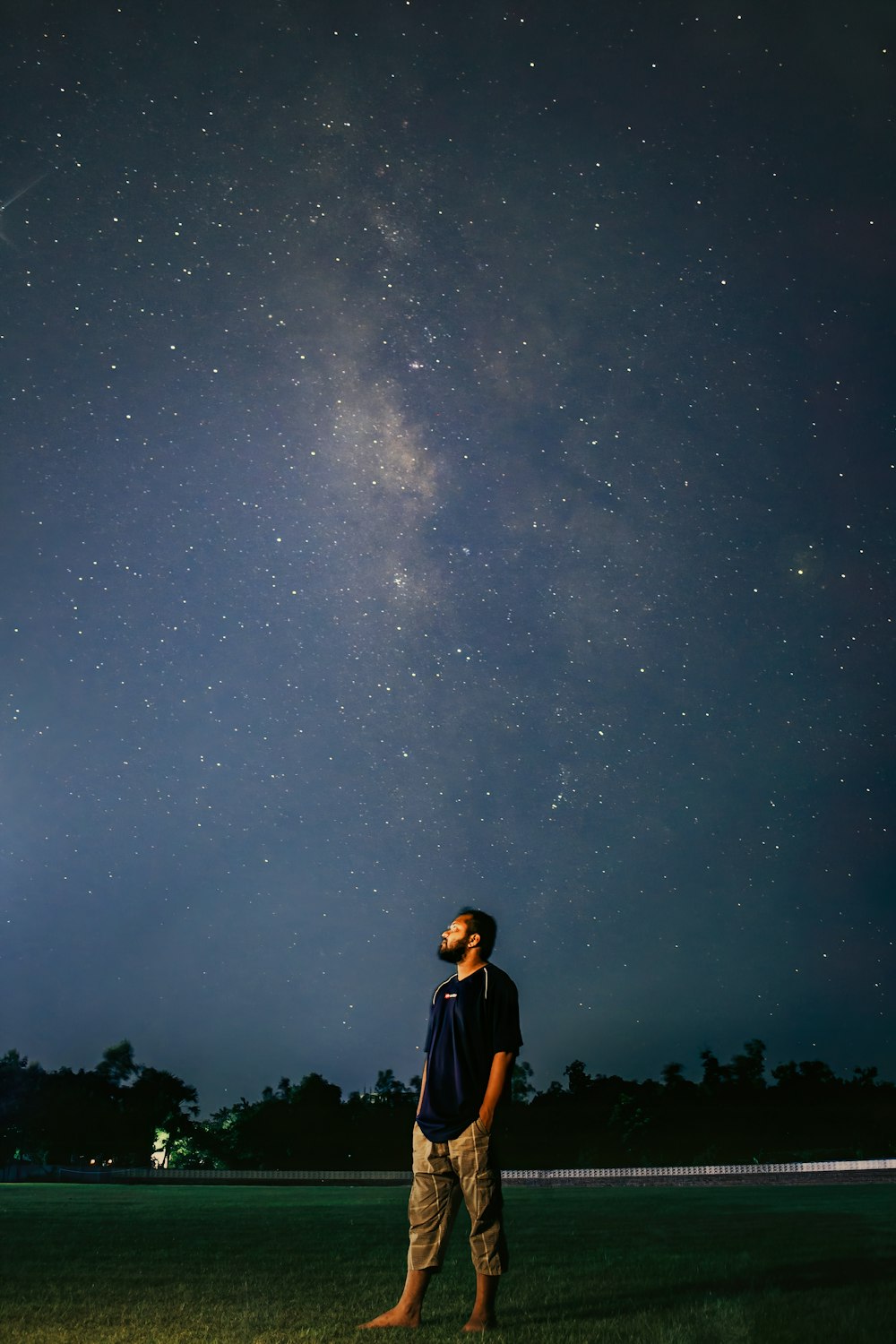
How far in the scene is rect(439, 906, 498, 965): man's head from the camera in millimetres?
4781

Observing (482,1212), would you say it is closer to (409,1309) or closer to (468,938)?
(409,1309)

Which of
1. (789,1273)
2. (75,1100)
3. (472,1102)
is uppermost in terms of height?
(75,1100)

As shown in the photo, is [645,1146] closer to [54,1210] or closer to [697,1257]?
[54,1210]

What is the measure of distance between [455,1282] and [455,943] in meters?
2.72

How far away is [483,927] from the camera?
4.85 metres

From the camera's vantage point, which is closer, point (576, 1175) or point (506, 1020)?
point (506, 1020)

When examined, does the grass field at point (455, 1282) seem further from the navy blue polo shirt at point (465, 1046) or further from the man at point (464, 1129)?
the navy blue polo shirt at point (465, 1046)

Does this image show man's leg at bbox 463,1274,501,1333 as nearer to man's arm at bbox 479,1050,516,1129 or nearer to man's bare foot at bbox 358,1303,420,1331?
man's bare foot at bbox 358,1303,420,1331

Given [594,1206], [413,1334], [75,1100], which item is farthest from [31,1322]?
[75,1100]

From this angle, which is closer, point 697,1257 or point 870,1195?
point 697,1257

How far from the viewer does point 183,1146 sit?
79125 millimetres

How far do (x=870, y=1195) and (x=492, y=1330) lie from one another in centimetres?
1829

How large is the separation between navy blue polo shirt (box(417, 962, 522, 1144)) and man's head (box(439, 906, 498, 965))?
0.32 feet

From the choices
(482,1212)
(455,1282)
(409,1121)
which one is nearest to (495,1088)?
(482,1212)
